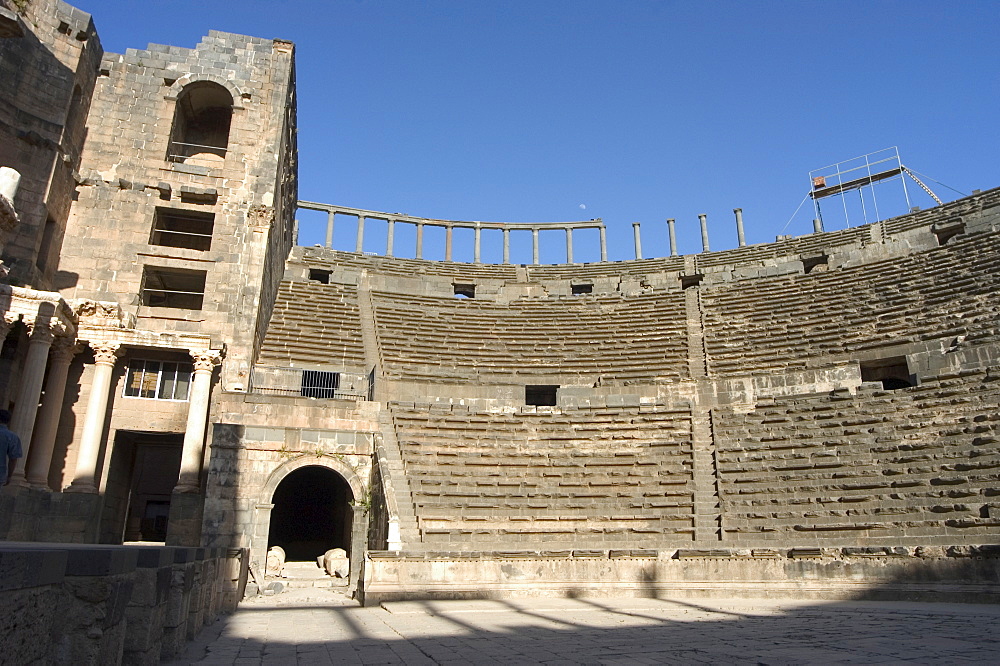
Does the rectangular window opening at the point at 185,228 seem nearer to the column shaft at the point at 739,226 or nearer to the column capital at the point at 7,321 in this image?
the column capital at the point at 7,321

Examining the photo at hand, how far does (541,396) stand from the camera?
23.1 m

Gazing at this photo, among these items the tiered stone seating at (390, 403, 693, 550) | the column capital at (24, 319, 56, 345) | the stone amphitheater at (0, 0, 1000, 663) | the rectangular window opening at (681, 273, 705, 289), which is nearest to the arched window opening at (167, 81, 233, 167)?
the stone amphitheater at (0, 0, 1000, 663)

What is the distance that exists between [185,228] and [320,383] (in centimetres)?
827

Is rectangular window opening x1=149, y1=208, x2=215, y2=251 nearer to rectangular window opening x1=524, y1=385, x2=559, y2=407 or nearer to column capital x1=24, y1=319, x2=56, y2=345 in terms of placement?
column capital x1=24, y1=319, x2=56, y2=345

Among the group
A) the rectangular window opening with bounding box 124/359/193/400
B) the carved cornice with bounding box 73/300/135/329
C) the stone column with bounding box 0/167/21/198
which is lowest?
the rectangular window opening with bounding box 124/359/193/400

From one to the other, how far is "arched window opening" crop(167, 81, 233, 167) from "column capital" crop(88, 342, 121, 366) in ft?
28.7

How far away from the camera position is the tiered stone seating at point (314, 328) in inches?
871

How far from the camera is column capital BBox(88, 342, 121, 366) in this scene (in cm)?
1736

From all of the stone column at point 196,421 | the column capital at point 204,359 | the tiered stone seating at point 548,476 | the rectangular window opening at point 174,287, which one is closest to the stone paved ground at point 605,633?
the tiered stone seating at point 548,476

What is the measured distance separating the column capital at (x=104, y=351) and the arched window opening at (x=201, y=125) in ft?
28.7

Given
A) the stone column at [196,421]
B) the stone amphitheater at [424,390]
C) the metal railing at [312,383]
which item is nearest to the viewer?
the stone amphitheater at [424,390]

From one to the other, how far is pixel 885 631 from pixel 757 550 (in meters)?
6.22

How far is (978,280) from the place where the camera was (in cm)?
2202

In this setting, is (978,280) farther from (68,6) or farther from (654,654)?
(68,6)
